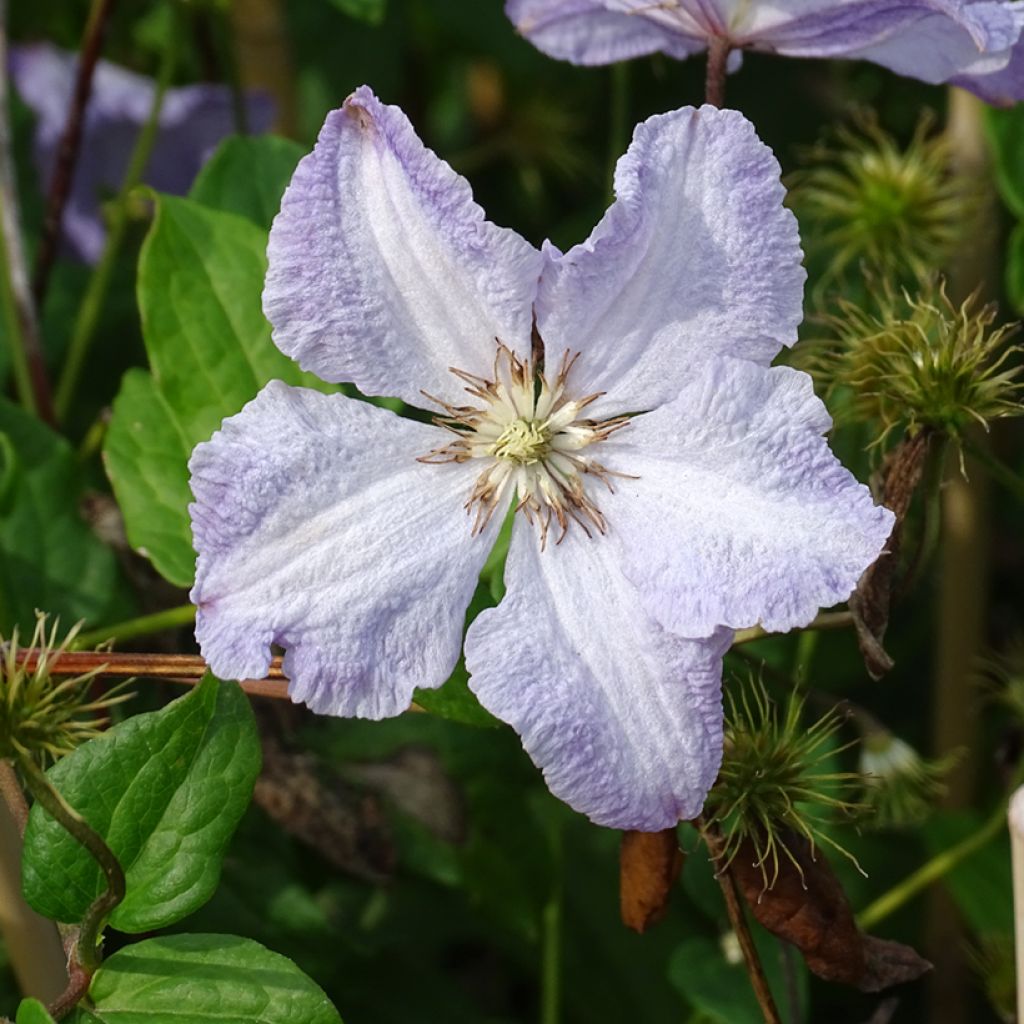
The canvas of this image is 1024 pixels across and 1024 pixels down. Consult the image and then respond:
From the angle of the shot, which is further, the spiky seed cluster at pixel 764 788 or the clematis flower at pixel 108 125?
the clematis flower at pixel 108 125

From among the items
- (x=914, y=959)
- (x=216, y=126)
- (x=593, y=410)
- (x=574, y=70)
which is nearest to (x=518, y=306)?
(x=593, y=410)

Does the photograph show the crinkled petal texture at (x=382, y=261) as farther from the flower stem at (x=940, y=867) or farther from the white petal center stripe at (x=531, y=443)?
the flower stem at (x=940, y=867)

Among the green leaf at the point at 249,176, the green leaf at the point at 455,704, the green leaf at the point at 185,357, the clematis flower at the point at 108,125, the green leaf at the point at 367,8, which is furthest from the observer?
the clematis flower at the point at 108,125

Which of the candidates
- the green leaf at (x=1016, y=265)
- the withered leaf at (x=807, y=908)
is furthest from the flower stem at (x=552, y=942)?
the green leaf at (x=1016, y=265)

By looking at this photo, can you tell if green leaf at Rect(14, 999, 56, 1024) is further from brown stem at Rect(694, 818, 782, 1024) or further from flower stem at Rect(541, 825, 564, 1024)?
flower stem at Rect(541, 825, 564, 1024)

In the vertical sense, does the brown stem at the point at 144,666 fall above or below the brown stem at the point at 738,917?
above

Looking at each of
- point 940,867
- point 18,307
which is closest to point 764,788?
point 940,867
